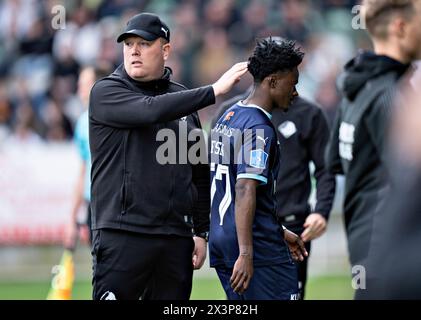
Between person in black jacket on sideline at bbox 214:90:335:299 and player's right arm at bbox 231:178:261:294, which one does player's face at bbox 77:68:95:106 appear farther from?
player's right arm at bbox 231:178:261:294

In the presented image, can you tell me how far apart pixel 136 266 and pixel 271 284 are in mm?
871

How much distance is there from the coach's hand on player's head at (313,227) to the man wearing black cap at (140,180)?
173 centimetres

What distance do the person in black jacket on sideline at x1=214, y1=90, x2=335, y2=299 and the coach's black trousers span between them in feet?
5.64

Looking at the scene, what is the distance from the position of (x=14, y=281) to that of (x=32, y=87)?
3.16 m

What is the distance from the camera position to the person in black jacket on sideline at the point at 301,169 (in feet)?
26.5

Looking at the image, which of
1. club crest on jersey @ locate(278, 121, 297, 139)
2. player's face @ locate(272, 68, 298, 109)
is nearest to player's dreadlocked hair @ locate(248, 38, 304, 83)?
player's face @ locate(272, 68, 298, 109)

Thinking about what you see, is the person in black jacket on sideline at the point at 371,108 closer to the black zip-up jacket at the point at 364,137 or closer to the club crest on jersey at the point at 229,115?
the black zip-up jacket at the point at 364,137

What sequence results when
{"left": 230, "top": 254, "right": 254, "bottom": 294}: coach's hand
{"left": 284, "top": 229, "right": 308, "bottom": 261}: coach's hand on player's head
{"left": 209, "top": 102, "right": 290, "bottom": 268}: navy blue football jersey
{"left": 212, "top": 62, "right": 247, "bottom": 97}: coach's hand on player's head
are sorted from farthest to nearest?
{"left": 284, "top": 229, "right": 308, "bottom": 261}: coach's hand on player's head
{"left": 209, "top": 102, "right": 290, "bottom": 268}: navy blue football jersey
{"left": 230, "top": 254, "right": 254, "bottom": 294}: coach's hand
{"left": 212, "top": 62, "right": 247, "bottom": 97}: coach's hand on player's head

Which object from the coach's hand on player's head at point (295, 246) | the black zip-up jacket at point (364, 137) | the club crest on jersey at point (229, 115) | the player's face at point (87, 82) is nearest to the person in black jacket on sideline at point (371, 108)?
the black zip-up jacket at point (364, 137)

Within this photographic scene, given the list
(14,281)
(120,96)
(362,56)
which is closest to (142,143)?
(120,96)

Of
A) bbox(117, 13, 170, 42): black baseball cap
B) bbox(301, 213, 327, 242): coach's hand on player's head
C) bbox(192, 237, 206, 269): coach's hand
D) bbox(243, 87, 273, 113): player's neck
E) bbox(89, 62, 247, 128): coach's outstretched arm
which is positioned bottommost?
bbox(192, 237, 206, 269): coach's hand

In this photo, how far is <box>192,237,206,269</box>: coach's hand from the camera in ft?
22.2

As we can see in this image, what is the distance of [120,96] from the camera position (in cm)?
632

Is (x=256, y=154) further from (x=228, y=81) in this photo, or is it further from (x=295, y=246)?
(x=295, y=246)
